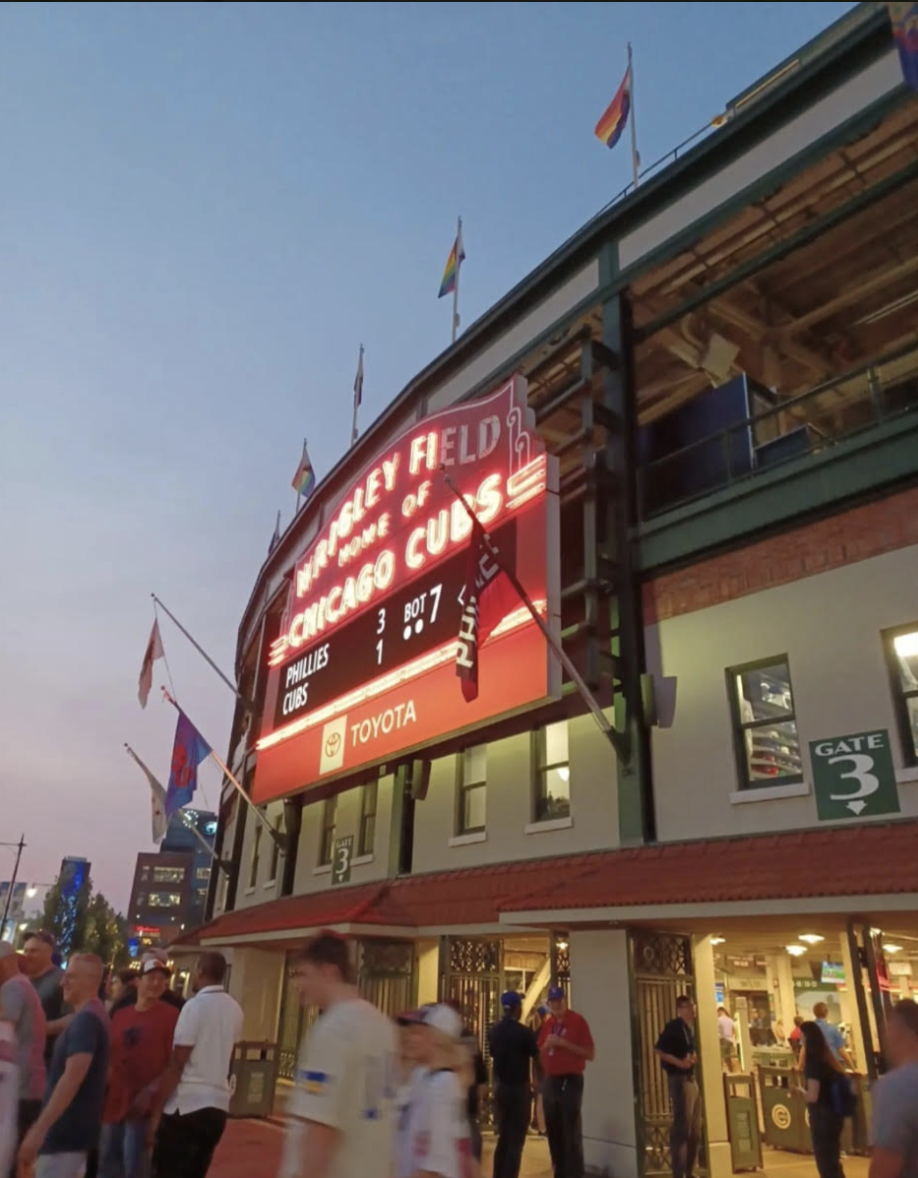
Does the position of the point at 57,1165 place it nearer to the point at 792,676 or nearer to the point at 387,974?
the point at 792,676

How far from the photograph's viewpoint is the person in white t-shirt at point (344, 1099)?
3182 mm

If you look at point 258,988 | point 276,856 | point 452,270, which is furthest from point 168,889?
point 452,270

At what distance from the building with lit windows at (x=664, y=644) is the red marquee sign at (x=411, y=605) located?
7 centimetres

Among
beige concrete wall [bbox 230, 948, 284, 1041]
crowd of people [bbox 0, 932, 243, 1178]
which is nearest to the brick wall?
crowd of people [bbox 0, 932, 243, 1178]

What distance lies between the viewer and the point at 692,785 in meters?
11.4

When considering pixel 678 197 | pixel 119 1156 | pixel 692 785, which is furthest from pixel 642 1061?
→ pixel 678 197

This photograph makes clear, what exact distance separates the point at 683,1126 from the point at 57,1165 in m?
7.22

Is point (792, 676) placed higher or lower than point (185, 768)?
lower

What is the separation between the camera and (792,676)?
1077cm

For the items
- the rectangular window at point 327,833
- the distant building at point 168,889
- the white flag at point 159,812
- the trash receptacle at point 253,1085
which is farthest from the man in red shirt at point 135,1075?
→ the distant building at point 168,889

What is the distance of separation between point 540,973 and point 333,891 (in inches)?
183

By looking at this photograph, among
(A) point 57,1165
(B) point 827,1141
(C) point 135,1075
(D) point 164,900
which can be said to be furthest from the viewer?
(D) point 164,900

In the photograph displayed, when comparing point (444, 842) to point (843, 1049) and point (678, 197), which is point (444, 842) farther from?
point (678, 197)

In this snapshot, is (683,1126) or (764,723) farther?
(764,723)
